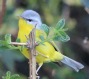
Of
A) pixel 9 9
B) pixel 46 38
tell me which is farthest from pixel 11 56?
pixel 46 38

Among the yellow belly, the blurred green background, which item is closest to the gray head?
the yellow belly

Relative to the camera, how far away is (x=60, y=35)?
50.9 inches

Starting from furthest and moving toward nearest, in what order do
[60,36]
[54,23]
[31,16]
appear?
[54,23] < [31,16] < [60,36]

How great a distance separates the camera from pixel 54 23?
389cm

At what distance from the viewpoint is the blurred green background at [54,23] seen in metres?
3.53

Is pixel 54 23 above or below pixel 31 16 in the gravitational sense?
below

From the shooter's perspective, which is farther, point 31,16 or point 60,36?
point 31,16

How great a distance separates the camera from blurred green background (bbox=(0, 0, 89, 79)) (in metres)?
3.53

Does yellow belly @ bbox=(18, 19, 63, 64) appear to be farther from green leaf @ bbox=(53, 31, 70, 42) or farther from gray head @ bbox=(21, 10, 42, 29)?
green leaf @ bbox=(53, 31, 70, 42)

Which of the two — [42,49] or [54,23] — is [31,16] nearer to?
[42,49]

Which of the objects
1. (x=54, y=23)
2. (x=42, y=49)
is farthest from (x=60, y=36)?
(x=54, y=23)

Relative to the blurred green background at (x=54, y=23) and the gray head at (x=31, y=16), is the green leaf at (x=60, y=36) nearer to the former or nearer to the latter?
the gray head at (x=31, y=16)

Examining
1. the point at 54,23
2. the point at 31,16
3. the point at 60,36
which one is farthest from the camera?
the point at 54,23

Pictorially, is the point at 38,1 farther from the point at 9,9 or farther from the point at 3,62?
the point at 3,62
